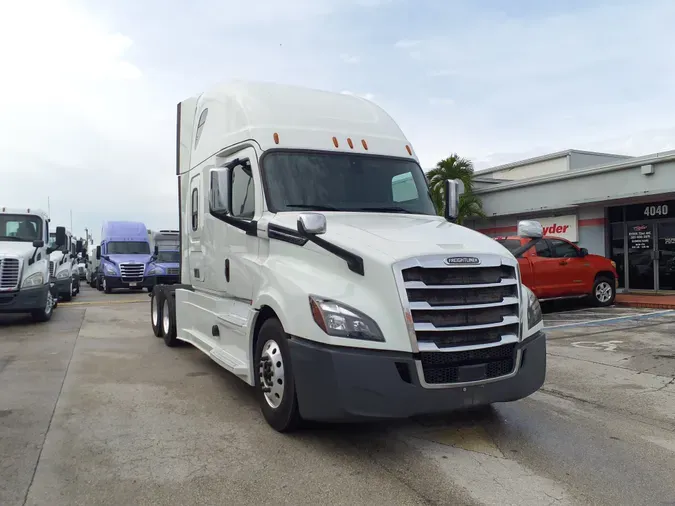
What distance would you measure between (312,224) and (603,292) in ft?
37.9

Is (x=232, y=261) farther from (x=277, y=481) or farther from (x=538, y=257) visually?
(x=538, y=257)

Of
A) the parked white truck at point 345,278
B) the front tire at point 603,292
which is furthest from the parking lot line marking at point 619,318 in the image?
the parked white truck at point 345,278

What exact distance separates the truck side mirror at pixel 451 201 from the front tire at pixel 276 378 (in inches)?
103

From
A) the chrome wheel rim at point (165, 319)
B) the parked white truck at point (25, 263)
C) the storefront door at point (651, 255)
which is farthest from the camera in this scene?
the storefront door at point (651, 255)

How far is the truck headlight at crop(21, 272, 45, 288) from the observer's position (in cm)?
1123

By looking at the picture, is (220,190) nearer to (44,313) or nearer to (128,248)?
(44,313)

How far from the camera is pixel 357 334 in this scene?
404cm

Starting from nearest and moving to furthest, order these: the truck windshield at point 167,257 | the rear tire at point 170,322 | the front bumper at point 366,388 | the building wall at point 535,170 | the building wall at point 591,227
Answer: the front bumper at point 366,388
the rear tire at point 170,322
the building wall at point 591,227
the truck windshield at point 167,257
the building wall at point 535,170

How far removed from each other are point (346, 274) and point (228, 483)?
167 cm

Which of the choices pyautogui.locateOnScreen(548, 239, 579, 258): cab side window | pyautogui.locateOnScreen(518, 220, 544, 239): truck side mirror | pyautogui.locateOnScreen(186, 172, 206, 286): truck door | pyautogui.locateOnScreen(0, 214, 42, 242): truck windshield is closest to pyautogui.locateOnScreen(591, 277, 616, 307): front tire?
pyautogui.locateOnScreen(548, 239, 579, 258): cab side window

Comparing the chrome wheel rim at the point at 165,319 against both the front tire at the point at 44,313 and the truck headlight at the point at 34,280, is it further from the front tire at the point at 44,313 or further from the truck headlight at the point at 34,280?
the front tire at the point at 44,313

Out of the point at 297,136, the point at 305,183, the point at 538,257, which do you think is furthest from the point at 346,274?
the point at 538,257

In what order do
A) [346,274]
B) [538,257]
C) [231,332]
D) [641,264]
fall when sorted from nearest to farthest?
[346,274], [231,332], [538,257], [641,264]

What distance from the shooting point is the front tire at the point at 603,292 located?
44.9 ft
